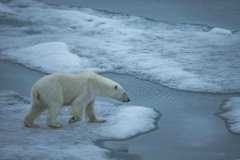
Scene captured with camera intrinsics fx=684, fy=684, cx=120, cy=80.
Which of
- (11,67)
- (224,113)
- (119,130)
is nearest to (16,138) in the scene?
(119,130)

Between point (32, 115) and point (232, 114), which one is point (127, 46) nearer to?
point (232, 114)

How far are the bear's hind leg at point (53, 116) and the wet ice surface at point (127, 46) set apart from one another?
9.22 feet

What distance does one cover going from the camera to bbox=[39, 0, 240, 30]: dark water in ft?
53.0

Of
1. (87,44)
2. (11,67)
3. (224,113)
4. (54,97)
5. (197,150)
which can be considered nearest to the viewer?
(197,150)

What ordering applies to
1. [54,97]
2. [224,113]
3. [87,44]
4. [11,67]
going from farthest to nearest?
1. [87,44]
2. [11,67]
3. [224,113]
4. [54,97]

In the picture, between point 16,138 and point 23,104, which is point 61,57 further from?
point 16,138

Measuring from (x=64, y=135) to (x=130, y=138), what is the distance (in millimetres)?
776

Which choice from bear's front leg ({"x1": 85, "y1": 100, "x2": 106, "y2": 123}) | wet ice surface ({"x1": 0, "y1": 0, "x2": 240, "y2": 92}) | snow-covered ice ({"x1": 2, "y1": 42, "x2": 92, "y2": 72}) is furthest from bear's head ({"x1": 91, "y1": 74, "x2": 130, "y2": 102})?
snow-covered ice ({"x1": 2, "y1": 42, "x2": 92, "y2": 72})

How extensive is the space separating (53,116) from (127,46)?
5.42m

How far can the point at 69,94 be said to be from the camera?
27.6ft

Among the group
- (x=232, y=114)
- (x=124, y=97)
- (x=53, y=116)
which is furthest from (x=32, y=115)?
(x=232, y=114)

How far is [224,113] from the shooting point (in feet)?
29.9

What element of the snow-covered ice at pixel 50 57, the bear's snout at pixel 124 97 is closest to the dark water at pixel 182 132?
the bear's snout at pixel 124 97

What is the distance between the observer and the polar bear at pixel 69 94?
818cm
